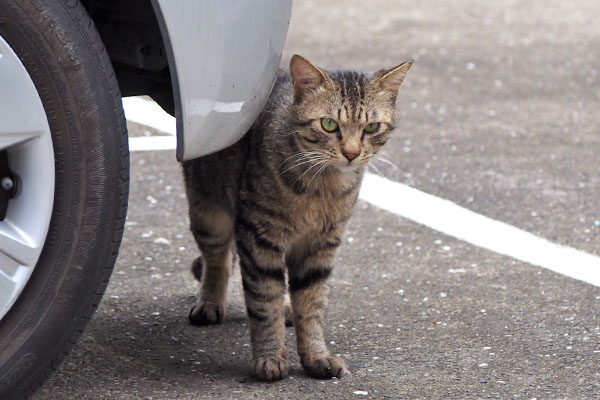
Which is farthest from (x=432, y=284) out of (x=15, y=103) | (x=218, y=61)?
(x=15, y=103)

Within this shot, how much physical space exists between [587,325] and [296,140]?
147 cm

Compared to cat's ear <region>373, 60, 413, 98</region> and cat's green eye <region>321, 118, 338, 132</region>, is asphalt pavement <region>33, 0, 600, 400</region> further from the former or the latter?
cat's ear <region>373, 60, 413, 98</region>

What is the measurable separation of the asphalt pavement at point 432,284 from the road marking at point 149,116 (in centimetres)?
10

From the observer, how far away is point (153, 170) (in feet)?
20.5

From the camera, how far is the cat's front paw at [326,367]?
12.1 ft

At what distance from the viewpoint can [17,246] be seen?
2951 millimetres

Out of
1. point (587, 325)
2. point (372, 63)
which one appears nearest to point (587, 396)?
point (587, 325)

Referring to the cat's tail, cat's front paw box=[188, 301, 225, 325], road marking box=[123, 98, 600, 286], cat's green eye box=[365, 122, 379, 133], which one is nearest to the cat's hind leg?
cat's front paw box=[188, 301, 225, 325]

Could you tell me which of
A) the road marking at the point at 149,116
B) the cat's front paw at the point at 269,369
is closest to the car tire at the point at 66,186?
the cat's front paw at the point at 269,369

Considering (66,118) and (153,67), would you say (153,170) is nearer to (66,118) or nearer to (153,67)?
(153,67)

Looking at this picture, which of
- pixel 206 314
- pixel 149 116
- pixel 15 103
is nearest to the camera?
pixel 15 103

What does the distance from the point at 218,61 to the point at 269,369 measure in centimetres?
117

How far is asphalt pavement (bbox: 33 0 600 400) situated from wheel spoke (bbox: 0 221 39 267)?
688 millimetres

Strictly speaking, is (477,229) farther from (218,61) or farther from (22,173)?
(22,173)
